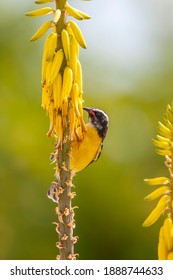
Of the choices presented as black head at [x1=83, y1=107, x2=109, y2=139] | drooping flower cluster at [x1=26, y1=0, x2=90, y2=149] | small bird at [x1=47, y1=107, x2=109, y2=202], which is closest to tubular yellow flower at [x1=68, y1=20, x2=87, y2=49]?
drooping flower cluster at [x1=26, y1=0, x2=90, y2=149]

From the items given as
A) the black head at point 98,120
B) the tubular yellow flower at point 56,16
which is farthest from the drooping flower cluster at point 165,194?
the black head at point 98,120

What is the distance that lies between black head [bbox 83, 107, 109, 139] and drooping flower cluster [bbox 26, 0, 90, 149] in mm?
327

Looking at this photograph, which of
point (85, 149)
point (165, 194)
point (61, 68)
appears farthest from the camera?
point (85, 149)

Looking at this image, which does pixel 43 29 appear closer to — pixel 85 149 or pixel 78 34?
pixel 78 34

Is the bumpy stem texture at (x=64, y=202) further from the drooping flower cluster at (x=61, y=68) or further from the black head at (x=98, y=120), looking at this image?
the black head at (x=98, y=120)

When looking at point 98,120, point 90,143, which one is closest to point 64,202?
point 90,143

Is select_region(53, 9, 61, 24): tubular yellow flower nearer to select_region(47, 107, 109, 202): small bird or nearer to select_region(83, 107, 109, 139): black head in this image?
select_region(47, 107, 109, 202): small bird

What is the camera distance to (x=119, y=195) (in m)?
4.24

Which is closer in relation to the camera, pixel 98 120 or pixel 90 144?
pixel 90 144

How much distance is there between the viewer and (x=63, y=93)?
4.74ft

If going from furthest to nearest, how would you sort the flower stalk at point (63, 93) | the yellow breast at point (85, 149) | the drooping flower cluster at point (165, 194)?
the yellow breast at point (85, 149) < the flower stalk at point (63, 93) < the drooping flower cluster at point (165, 194)

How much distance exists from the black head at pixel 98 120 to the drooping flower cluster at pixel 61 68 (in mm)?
327

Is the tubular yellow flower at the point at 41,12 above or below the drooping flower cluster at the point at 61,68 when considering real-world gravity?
above

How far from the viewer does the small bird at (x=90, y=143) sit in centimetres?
164
